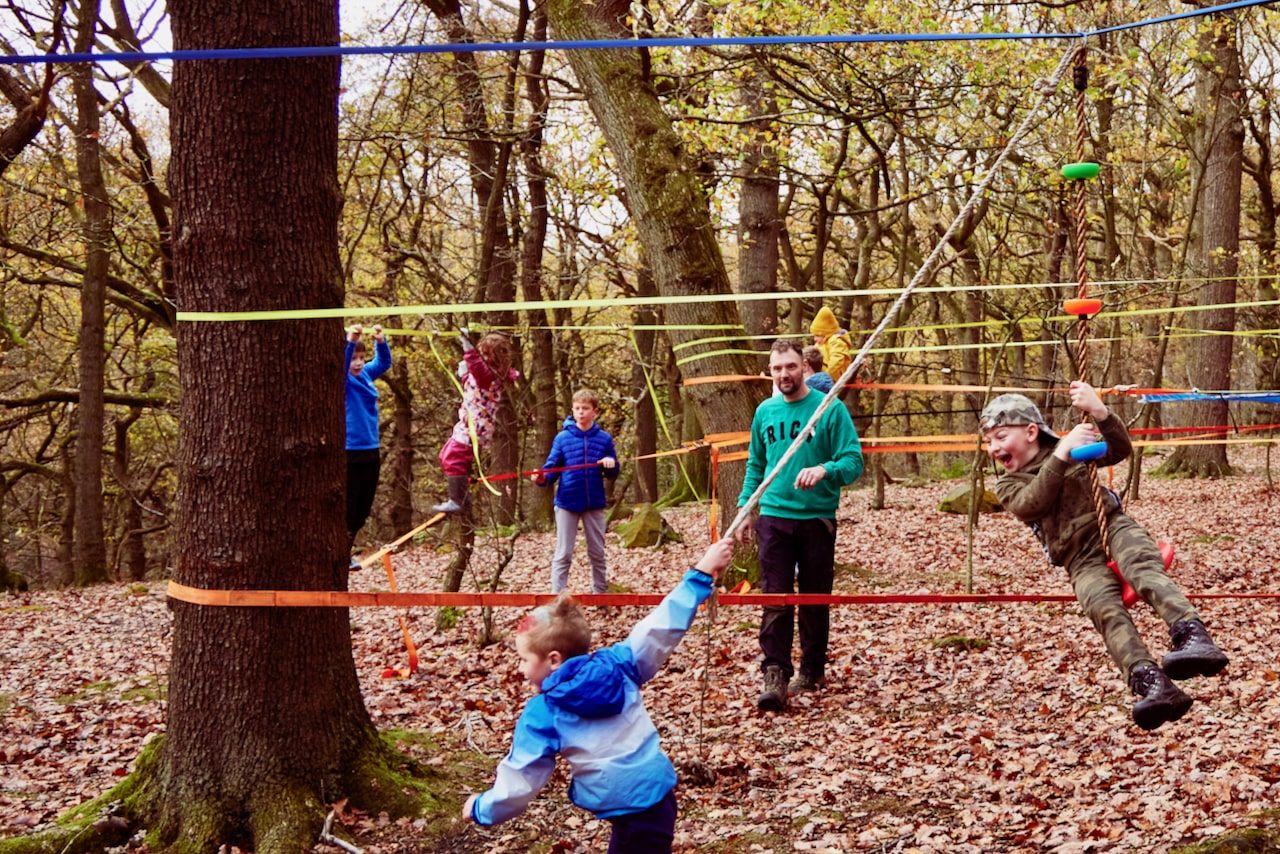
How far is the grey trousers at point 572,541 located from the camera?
7.98 metres

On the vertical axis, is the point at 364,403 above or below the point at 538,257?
below

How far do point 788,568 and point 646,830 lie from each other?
3.03m

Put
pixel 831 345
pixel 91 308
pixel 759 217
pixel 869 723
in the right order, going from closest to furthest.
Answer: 1. pixel 869 723
2. pixel 831 345
3. pixel 759 217
4. pixel 91 308

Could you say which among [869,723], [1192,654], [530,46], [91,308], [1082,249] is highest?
[530,46]

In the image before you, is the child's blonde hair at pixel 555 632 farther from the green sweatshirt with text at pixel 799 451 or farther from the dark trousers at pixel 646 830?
the green sweatshirt with text at pixel 799 451

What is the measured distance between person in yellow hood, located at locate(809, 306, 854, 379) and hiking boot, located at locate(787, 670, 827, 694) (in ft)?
9.58

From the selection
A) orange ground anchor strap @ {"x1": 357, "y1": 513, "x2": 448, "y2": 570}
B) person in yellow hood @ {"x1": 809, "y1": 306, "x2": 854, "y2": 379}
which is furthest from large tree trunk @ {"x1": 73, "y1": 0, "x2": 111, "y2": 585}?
person in yellow hood @ {"x1": 809, "y1": 306, "x2": 854, "y2": 379}

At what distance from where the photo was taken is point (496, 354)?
790 centimetres

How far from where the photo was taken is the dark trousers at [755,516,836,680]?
227 inches

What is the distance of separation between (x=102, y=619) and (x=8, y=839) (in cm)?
703

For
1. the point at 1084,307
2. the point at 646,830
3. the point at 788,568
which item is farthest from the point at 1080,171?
the point at 788,568

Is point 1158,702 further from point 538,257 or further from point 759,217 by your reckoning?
point 538,257

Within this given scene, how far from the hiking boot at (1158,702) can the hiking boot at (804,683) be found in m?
2.65

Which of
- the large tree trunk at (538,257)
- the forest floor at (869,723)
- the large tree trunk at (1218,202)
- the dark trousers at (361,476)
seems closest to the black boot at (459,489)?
the dark trousers at (361,476)
